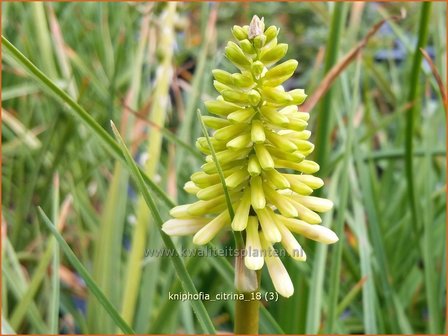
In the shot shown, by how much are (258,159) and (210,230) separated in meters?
0.09

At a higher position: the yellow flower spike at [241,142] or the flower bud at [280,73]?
the flower bud at [280,73]

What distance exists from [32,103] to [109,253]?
913 mm

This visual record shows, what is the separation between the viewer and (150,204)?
23.5 inches

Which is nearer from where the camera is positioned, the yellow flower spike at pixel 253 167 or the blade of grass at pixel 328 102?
the yellow flower spike at pixel 253 167

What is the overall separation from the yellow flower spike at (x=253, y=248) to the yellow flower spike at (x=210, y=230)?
0.09 feet

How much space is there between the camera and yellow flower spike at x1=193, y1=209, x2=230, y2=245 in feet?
2.08

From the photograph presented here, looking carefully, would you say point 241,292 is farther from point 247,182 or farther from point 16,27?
point 16,27

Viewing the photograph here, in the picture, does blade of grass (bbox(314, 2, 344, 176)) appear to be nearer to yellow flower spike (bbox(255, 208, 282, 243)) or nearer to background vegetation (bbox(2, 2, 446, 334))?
background vegetation (bbox(2, 2, 446, 334))

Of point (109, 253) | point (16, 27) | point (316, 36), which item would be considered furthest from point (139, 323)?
point (316, 36)

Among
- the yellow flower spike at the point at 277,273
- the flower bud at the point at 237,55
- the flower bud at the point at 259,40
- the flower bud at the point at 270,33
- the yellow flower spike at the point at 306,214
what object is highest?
the flower bud at the point at 270,33

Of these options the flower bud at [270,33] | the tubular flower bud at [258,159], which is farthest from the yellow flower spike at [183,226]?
the flower bud at [270,33]

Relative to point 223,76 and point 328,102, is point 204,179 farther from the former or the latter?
point 328,102

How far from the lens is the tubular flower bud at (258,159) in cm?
61

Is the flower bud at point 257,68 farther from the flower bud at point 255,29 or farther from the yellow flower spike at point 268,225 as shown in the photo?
the yellow flower spike at point 268,225
